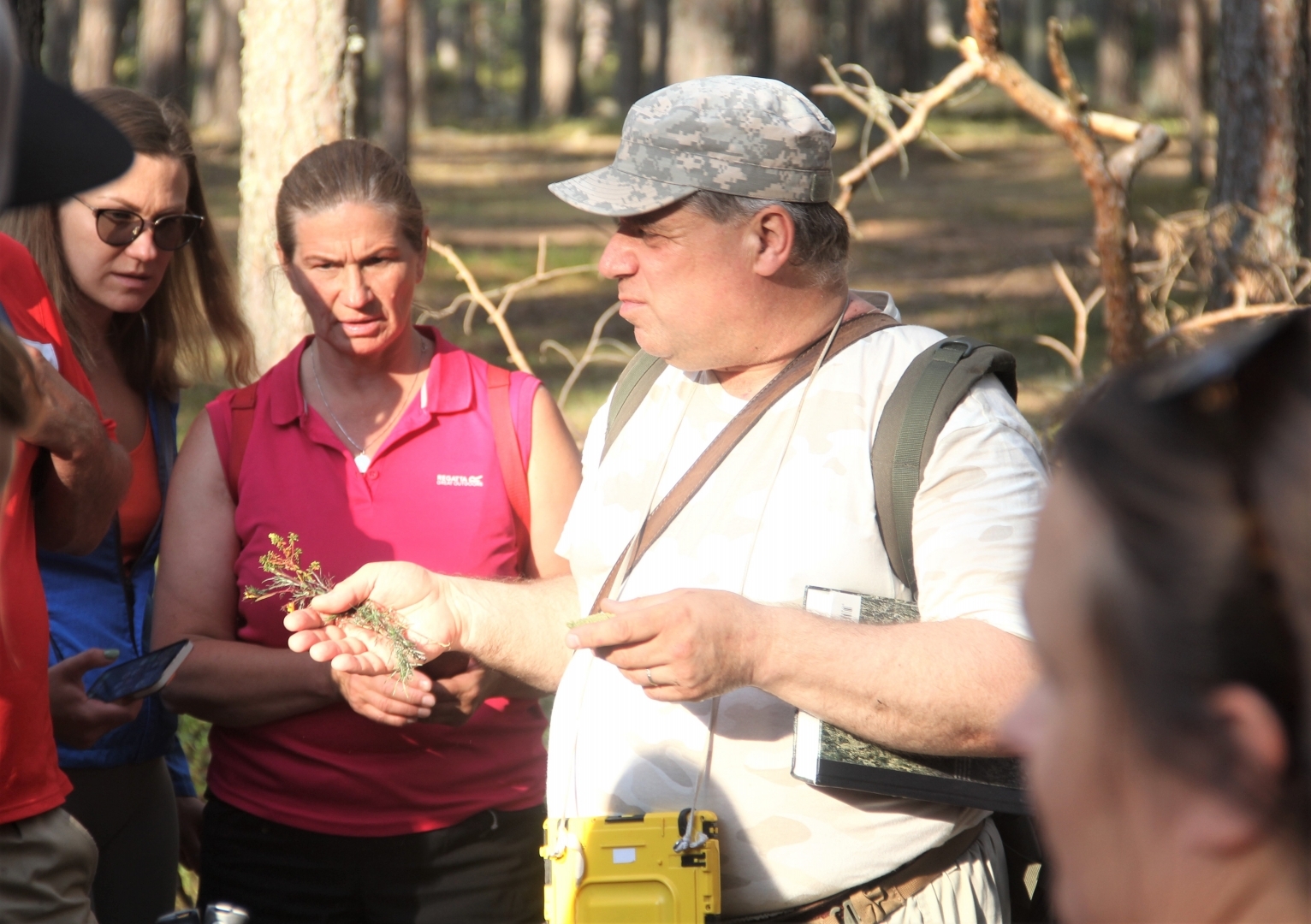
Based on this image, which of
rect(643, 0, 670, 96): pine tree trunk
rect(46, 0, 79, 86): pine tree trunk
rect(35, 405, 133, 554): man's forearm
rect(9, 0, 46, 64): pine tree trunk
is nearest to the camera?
rect(35, 405, 133, 554): man's forearm

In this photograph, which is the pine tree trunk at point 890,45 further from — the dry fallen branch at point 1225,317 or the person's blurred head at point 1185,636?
the person's blurred head at point 1185,636

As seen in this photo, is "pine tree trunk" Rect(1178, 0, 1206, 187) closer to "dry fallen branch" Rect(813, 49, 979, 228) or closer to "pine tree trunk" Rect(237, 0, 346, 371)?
"dry fallen branch" Rect(813, 49, 979, 228)

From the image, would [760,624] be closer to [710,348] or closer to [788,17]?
[710,348]

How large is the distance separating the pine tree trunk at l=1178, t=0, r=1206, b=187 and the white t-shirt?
58.0 ft

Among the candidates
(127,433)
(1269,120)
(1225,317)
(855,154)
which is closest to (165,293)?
(127,433)

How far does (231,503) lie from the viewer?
3053 mm

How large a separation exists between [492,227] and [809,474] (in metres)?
15.6

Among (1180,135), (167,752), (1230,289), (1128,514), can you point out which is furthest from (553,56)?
(1128,514)

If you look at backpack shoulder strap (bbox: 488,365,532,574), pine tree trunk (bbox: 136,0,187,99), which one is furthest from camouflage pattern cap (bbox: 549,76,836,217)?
pine tree trunk (bbox: 136,0,187,99)

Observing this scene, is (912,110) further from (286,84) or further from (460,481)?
(460,481)

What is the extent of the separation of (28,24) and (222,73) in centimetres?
2637

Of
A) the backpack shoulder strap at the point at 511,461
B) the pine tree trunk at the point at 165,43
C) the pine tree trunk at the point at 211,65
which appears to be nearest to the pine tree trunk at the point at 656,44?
the pine tree trunk at the point at 211,65

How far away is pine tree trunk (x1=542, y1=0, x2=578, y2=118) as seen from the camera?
3616 cm

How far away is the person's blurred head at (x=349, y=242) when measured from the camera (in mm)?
3107
